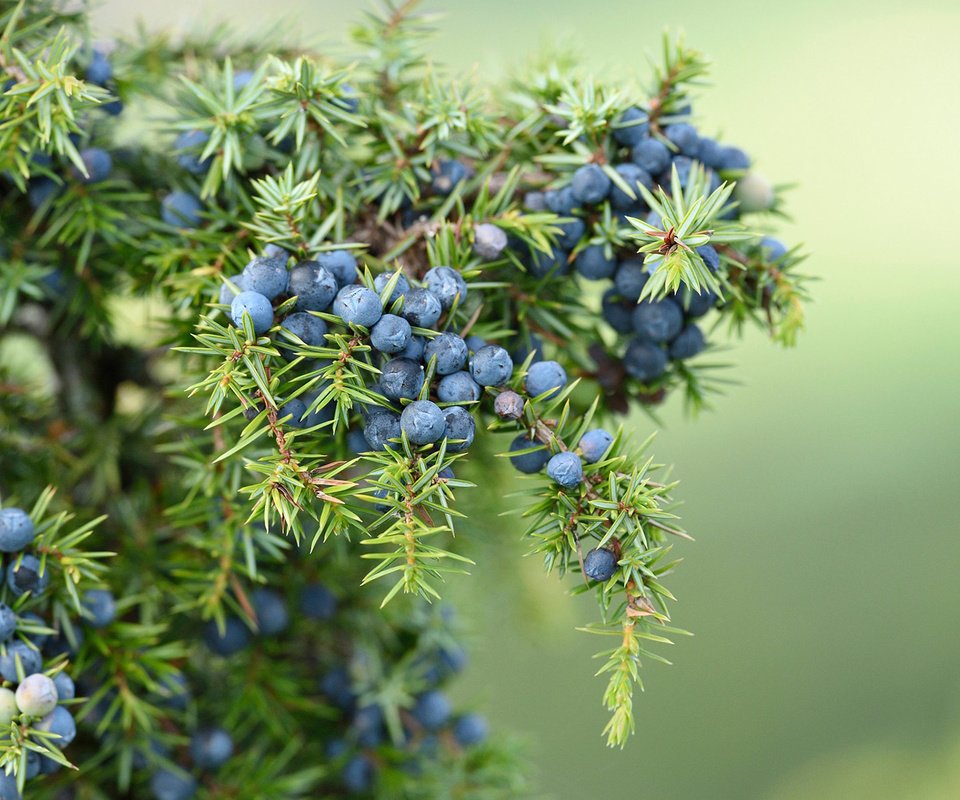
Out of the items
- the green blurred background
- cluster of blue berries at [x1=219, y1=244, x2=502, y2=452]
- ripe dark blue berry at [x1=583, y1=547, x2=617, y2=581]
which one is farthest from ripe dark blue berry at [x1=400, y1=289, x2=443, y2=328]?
the green blurred background

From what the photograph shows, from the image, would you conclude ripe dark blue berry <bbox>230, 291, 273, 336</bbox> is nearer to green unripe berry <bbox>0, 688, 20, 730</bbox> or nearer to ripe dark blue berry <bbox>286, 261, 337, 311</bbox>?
ripe dark blue berry <bbox>286, 261, 337, 311</bbox>

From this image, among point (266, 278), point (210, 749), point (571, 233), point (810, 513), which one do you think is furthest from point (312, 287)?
point (810, 513)

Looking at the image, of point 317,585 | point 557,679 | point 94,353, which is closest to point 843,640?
point 557,679

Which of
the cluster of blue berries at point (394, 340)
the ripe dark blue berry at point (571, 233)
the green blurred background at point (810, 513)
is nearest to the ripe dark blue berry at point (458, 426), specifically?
the cluster of blue berries at point (394, 340)

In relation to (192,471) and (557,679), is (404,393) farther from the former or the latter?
(557,679)

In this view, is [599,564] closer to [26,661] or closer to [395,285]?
[395,285]

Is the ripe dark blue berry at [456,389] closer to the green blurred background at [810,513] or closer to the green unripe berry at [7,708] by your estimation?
the green unripe berry at [7,708]
